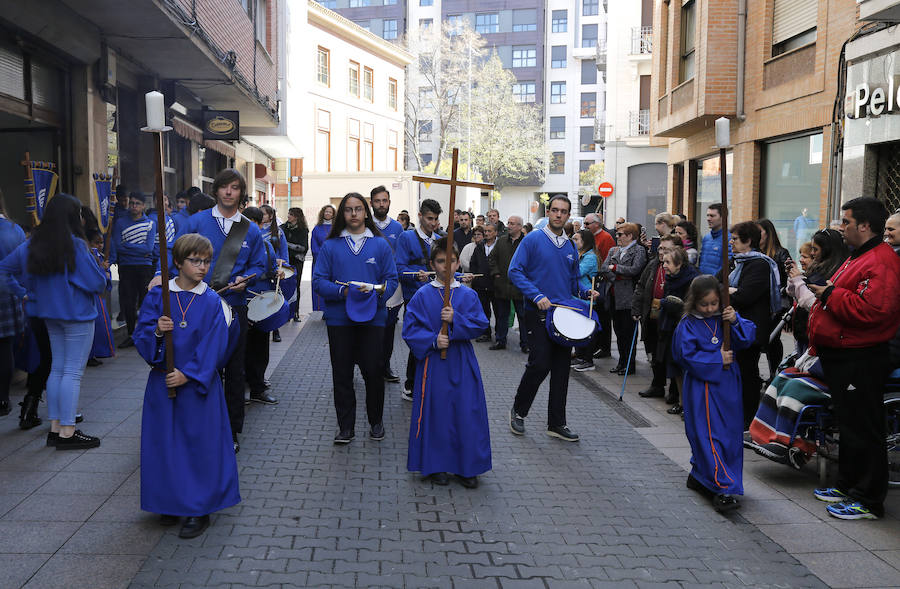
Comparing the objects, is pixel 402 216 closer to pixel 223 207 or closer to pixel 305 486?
pixel 223 207

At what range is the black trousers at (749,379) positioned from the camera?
6.73 meters

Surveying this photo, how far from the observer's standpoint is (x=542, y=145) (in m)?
59.5

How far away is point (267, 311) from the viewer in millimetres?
6840

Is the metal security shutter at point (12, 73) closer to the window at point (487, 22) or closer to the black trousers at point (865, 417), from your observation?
the black trousers at point (865, 417)

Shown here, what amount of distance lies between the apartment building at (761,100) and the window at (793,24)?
0.06ft

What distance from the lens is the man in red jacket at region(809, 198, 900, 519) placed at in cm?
486

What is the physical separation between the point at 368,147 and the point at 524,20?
2879 cm

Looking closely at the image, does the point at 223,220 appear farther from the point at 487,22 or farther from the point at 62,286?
the point at 487,22


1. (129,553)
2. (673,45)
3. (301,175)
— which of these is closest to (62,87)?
(129,553)

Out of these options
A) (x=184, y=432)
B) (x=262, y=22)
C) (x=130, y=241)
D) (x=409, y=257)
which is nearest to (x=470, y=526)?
(x=184, y=432)

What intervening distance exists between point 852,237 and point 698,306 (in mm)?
986

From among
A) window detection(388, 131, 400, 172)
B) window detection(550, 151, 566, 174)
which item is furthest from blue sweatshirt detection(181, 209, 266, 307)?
window detection(550, 151, 566, 174)

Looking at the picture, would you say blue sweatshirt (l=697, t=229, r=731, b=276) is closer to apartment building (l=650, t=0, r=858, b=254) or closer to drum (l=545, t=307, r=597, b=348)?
drum (l=545, t=307, r=597, b=348)

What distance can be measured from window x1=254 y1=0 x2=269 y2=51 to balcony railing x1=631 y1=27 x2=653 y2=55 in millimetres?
18154
